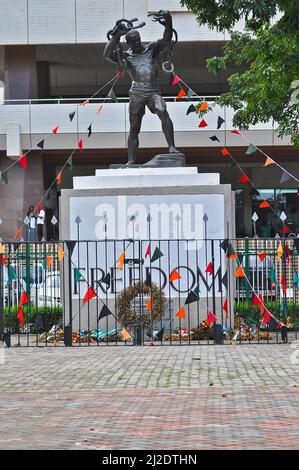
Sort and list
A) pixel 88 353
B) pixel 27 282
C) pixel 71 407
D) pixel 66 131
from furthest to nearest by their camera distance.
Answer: pixel 66 131, pixel 27 282, pixel 88 353, pixel 71 407

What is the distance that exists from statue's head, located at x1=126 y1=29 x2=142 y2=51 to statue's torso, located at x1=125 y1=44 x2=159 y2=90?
0.45 ft

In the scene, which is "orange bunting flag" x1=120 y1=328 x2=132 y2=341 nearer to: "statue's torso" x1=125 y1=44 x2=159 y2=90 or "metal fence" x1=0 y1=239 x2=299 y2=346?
"metal fence" x1=0 y1=239 x2=299 y2=346

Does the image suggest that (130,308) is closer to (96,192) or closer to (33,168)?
(96,192)

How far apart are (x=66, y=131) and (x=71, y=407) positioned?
3065 centimetres

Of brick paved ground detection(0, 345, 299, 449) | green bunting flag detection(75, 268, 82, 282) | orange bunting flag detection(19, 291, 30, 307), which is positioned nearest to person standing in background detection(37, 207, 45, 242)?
green bunting flag detection(75, 268, 82, 282)

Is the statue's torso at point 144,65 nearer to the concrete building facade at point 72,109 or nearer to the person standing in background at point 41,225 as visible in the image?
the person standing in background at point 41,225

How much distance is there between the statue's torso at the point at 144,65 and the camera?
20.7 metres

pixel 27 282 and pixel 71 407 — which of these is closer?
pixel 71 407

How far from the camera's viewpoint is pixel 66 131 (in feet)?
134

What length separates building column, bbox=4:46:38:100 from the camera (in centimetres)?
4212

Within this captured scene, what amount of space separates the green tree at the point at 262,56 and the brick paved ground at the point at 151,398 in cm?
454

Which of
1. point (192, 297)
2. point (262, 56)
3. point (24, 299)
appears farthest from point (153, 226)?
point (262, 56)

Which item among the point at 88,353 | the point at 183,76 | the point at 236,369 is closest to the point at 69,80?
the point at 183,76

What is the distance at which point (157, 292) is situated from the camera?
63.1 ft
